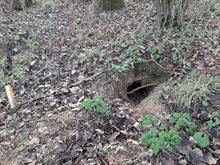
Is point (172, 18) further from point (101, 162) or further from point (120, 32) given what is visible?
point (101, 162)

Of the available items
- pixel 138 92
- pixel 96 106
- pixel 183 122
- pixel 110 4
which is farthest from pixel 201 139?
pixel 110 4

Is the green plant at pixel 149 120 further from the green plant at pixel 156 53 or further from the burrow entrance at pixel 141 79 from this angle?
the green plant at pixel 156 53

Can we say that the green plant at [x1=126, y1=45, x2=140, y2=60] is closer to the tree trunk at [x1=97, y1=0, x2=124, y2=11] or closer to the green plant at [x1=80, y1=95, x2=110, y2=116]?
the green plant at [x1=80, y1=95, x2=110, y2=116]

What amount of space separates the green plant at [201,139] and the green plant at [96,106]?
3.31 ft

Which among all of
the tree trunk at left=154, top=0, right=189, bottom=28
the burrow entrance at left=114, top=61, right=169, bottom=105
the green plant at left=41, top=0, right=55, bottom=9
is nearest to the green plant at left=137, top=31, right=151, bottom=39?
the tree trunk at left=154, top=0, right=189, bottom=28

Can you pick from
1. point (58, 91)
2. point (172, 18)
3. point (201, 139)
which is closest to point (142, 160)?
point (201, 139)

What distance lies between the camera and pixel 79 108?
3.71m

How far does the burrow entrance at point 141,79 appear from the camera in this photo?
4.61 meters

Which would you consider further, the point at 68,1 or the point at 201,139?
the point at 68,1

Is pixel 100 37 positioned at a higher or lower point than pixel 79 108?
higher

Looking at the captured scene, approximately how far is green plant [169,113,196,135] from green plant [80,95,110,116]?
754 mm

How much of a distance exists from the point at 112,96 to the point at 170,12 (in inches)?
89.3

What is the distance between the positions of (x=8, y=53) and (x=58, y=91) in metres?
2.00

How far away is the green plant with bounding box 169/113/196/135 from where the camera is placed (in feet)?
11.1
